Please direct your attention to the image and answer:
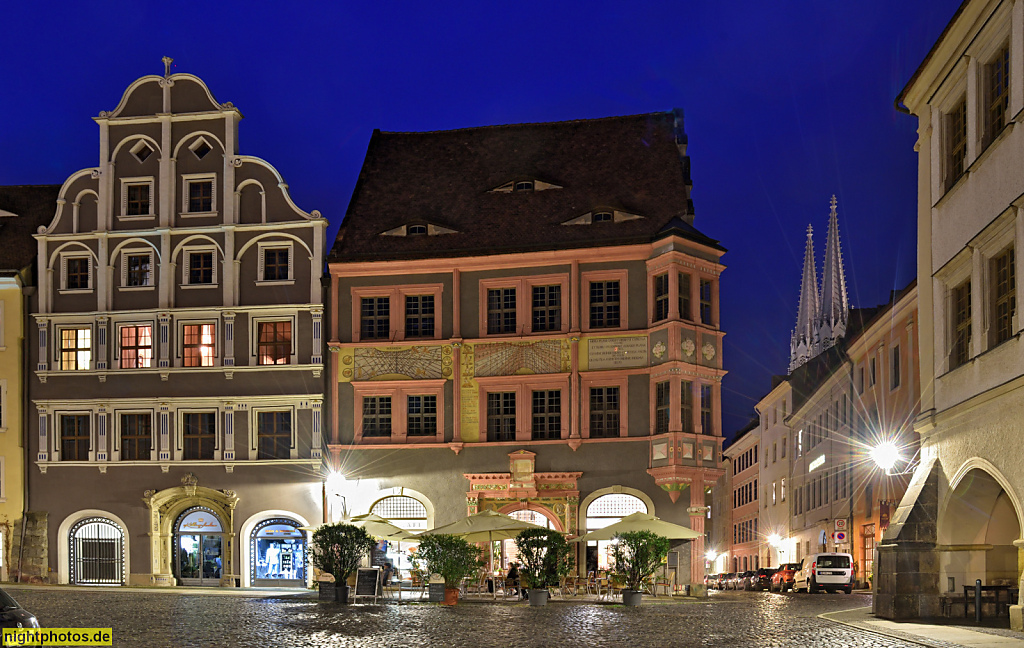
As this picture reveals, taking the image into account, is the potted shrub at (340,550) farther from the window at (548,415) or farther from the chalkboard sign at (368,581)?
the window at (548,415)

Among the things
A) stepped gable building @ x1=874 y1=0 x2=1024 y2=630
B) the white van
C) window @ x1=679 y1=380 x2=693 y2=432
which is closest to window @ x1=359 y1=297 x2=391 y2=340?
window @ x1=679 y1=380 x2=693 y2=432

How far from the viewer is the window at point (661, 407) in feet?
131

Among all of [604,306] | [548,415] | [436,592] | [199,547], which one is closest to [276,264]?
[199,547]

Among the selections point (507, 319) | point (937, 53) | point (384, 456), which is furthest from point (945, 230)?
point (384, 456)

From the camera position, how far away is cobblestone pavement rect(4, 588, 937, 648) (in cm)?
1992

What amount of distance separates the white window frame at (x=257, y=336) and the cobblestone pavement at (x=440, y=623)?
1059 cm

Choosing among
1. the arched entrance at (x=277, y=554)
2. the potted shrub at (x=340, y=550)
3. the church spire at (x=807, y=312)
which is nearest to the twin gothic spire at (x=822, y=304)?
the church spire at (x=807, y=312)

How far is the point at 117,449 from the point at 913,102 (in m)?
29.4

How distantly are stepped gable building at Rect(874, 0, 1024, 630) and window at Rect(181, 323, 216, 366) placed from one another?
84.1ft

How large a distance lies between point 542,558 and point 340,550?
17.3ft

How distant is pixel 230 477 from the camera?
42594mm

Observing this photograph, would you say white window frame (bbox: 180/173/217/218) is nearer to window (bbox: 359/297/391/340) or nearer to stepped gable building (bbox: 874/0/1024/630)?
window (bbox: 359/297/391/340)

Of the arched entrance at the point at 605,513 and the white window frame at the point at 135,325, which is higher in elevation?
the white window frame at the point at 135,325

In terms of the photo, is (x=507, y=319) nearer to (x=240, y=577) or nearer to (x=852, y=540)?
(x=240, y=577)
